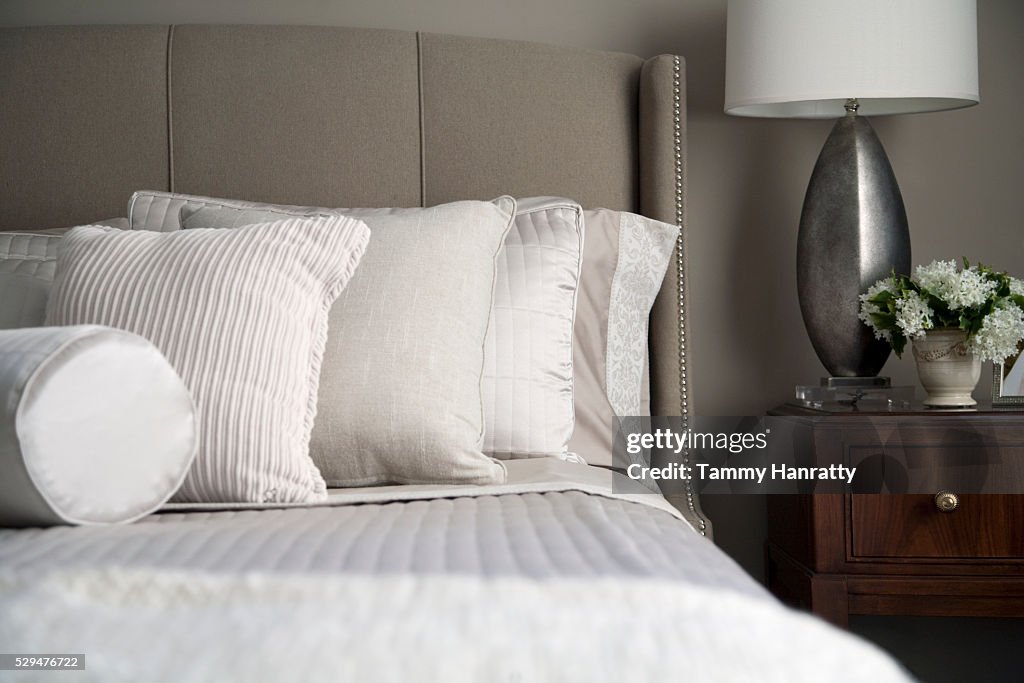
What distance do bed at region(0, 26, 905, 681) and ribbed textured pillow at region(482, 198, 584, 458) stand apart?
0.33ft

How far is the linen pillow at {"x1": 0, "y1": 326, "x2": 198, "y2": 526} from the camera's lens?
853 mm

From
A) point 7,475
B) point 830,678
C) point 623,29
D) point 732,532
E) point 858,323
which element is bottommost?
point 732,532

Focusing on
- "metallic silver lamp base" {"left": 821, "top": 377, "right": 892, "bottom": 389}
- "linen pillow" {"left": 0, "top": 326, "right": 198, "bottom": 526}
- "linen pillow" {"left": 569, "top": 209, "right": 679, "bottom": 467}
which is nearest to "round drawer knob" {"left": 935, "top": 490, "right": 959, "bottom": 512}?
"metallic silver lamp base" {"left": 821, "top": 377, "right": 892, "bottom": 389}

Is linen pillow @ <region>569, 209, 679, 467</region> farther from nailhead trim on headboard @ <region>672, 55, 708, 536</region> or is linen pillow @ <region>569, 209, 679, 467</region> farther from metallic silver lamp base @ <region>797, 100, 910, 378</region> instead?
metallic silver lamp base @ <region>797, 100, 910, 378</region>

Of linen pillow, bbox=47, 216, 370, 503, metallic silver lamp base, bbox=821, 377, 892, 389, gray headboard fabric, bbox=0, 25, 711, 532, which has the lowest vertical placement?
metallic silver lamp base, bbox=821, 377, 892, 389

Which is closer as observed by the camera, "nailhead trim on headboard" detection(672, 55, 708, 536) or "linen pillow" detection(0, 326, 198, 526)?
"linen pillow" detection(0, 326, 198, 526)

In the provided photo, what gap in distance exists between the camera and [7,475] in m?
0.85

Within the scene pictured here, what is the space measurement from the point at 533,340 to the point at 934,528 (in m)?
0.76

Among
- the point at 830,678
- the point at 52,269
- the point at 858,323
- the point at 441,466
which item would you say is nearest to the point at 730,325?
the point at 858,323

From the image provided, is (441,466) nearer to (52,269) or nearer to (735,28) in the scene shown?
(52,269)

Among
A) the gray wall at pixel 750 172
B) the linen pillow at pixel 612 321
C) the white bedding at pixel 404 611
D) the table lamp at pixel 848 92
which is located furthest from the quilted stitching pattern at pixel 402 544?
the gray wall at pixel 750 172

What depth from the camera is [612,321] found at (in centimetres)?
179

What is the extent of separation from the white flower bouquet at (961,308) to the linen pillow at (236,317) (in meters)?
1.03

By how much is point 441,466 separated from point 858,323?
1.01 meters
